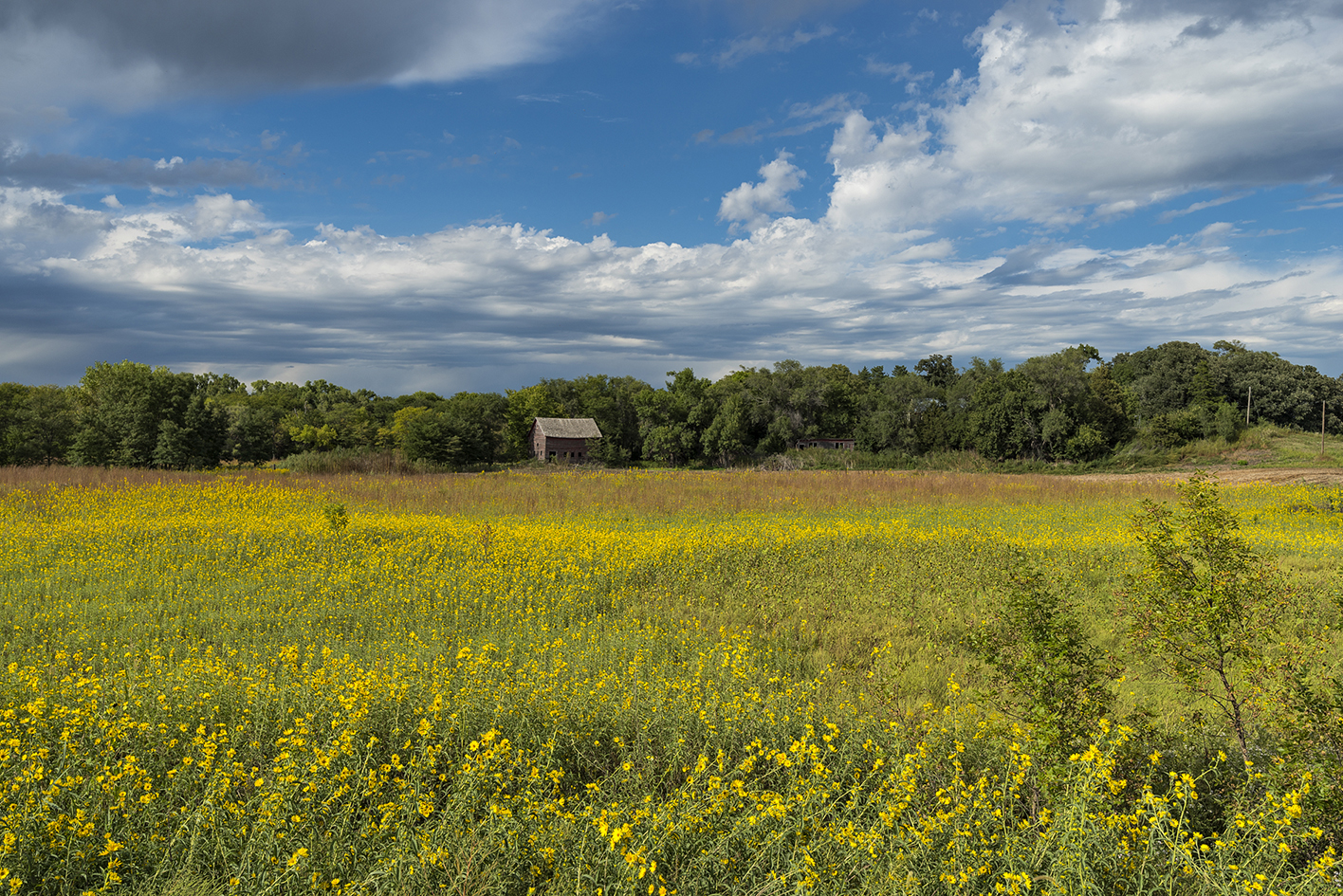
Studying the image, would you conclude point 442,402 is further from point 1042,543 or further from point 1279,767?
point 1279,767

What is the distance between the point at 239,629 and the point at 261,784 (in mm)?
5361

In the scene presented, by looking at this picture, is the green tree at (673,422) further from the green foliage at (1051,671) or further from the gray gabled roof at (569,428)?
the green foliage at (1051,671)

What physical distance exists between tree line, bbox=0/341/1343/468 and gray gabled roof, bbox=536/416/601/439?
1876 millimetres

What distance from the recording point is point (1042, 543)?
13.6 m

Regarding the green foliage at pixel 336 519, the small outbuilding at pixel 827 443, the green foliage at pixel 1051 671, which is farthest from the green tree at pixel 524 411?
the green foliage at pixel 1051 671

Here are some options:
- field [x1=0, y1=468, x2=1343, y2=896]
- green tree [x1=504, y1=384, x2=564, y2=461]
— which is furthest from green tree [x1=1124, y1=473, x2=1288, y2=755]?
green tree [x1=504, y1=384, x2=564, y2=461]

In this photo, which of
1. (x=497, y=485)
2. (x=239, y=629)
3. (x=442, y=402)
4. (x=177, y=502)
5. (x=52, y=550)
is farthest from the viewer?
(x=442, y=402)

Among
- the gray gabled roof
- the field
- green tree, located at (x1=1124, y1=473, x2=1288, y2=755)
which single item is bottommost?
the field

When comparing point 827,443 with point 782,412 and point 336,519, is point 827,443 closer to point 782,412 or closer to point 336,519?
point 782,412

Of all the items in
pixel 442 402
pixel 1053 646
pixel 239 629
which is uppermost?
pixel 442 402

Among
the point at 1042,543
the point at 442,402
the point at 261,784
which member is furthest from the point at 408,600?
the point at 442,402

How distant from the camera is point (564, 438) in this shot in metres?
69.3

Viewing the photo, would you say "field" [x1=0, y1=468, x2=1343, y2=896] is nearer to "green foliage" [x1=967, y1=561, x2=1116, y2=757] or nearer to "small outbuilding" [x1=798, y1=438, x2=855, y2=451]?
"green foliage" [x1=967, y1=561, x2=1116, y2=757]

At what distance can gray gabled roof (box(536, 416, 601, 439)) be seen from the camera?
69125mm
